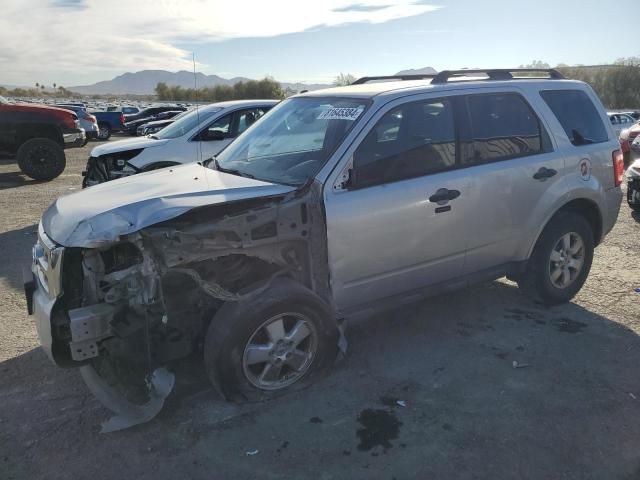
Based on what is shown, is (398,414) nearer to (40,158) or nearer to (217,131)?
(217,131)

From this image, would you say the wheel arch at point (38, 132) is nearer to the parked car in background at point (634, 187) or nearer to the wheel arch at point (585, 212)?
the wheel arch at point (585, 212)

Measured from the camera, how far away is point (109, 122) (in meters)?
25.3

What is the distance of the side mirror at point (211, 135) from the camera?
8453mm

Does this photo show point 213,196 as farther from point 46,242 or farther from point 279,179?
point 46,242

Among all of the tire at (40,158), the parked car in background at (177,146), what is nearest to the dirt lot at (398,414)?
the parked car in background at (177,146)

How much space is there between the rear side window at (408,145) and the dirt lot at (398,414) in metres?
1.39

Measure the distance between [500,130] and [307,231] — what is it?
6.45 feet

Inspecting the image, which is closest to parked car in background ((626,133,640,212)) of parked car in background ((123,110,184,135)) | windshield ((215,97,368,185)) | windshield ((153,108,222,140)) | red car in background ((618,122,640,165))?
red car in background ((618,122,640,165))

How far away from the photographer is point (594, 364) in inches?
153

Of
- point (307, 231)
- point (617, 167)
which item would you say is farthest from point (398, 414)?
point (617, 167)

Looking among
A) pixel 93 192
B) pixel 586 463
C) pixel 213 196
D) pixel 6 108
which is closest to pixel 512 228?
pixel 586 463

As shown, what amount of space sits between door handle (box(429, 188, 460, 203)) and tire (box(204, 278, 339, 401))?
3.68 ft

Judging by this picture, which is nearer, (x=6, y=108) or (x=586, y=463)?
(x=586, y=463)

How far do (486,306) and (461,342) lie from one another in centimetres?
83
